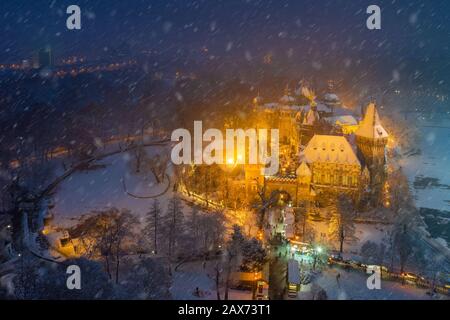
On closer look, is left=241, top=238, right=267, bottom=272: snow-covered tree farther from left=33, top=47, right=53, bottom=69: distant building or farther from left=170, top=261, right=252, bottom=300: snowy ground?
left=33, top=47, right=53, bottom=69: distant building

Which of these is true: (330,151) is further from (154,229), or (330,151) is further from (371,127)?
(154,229)

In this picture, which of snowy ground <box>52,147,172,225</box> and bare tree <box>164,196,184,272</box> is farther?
snowy ground <box>52,147,172,225</box>

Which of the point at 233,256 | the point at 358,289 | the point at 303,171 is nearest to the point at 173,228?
the point at 233,256

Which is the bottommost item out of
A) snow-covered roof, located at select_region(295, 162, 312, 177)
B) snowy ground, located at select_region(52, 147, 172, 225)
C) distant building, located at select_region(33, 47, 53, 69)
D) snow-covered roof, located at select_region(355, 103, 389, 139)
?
snowy ground, located at select_region(52, 147, 172, 225)

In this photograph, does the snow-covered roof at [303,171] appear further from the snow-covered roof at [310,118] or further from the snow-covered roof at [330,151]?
the snow-covered roof at [310,118]

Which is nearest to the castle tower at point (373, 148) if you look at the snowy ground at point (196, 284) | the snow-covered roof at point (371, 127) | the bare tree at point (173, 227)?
the snow-covered roof at point (371, 127)

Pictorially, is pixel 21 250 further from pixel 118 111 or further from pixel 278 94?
pixel 278 94

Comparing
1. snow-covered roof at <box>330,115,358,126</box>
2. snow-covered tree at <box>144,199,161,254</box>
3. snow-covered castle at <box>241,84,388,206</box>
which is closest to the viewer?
snow-covered tree at <box>144,199,161,254</box>

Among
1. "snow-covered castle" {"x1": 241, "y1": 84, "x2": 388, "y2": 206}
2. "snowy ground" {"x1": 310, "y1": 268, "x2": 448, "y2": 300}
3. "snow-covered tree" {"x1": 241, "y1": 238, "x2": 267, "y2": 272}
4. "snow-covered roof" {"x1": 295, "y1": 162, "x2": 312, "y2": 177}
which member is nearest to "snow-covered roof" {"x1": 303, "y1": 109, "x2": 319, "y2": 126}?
"snow-covered castle" {"x1": 241, "y1": 84, "x2": 388, "y2": 206}
